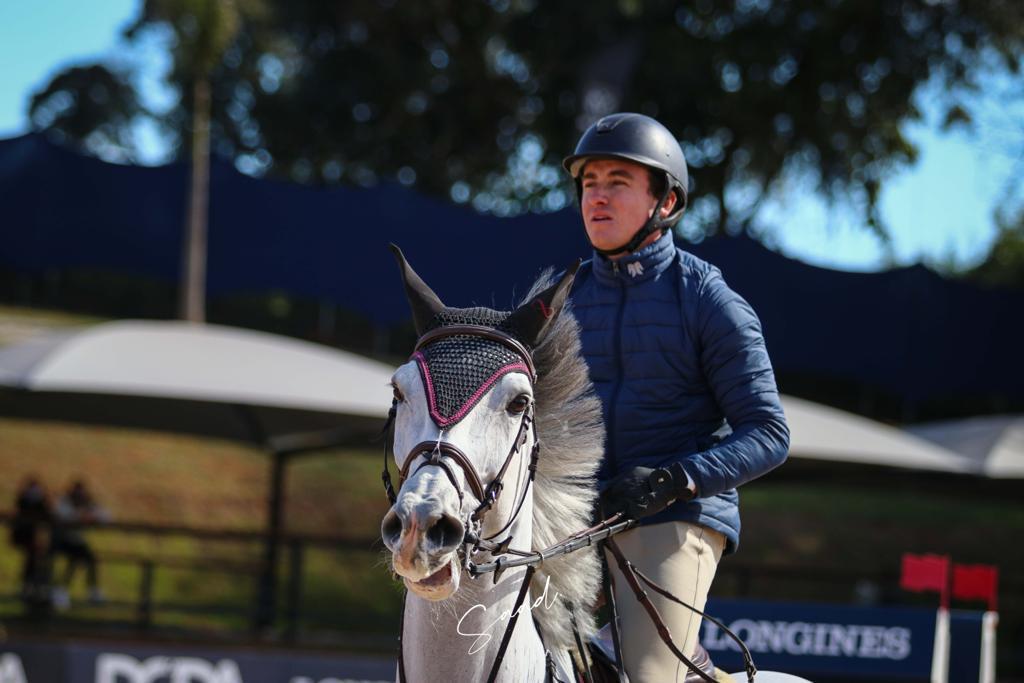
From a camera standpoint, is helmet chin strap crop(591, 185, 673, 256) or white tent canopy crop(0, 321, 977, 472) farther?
white tent canopy crop(0, 321, 977, 472)

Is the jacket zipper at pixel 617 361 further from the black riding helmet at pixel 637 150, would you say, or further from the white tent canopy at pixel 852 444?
the white tent canopy at pixel 852 444

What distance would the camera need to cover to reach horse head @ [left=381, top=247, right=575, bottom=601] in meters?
2.36

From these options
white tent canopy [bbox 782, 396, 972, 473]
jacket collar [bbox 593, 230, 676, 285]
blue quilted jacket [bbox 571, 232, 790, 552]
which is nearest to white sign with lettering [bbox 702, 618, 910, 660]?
blue quilted jacket [bbox 571, 232, 790, 552]

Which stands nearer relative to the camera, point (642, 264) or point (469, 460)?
point (469, 460)

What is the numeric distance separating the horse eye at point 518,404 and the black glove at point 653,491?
0.47m

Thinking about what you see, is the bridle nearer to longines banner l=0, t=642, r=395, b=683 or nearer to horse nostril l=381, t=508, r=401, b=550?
horse nostril l=381, t=508, r=401, b=550

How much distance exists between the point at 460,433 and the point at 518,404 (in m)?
0.19

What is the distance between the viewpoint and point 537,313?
9.05ft

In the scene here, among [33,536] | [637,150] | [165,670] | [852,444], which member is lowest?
[165,670]

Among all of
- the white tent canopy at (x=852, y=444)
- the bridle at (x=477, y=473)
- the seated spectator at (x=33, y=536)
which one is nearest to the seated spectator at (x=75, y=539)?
the seated spectator at (x=33, y=536)

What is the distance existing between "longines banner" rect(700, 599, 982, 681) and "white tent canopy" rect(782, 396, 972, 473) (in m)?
4.38

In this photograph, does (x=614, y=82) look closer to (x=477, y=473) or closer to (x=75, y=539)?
(x=75, y=539)

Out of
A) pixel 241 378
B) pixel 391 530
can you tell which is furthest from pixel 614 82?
pixel 391 530

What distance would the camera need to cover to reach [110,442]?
59.0ft
